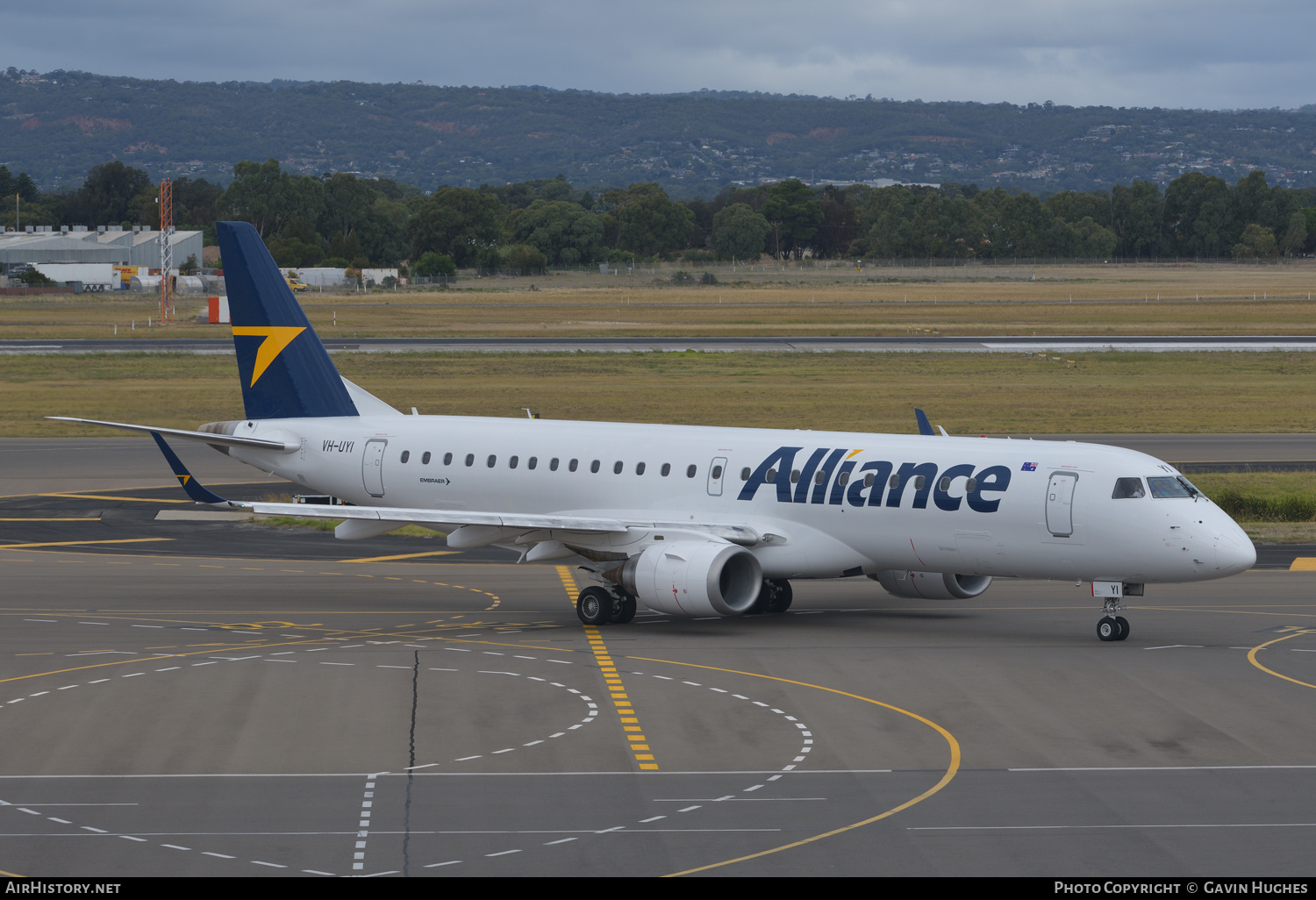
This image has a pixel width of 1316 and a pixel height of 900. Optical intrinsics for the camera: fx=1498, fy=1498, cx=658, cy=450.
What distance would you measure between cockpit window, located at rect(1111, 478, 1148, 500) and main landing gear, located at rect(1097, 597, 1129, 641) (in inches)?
88.3

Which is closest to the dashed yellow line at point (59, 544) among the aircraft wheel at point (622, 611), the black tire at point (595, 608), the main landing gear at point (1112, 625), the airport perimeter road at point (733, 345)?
the black tire at point (595, 608)

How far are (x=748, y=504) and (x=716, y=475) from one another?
1.02m

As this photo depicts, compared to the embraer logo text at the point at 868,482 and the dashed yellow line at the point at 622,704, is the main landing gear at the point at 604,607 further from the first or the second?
the embraer logo text at the point at 868,482

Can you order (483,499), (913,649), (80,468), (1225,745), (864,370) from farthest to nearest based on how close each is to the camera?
1. (864,370)
2. (80,468)
3. (483,499)
4. (913,649)
5. (1225,745)

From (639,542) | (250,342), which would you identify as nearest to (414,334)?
(250,342)

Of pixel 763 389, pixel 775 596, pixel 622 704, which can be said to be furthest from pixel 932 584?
pixel 763 389

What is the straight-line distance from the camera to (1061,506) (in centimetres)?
2817

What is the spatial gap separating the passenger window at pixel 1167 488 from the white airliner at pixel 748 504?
0.11ft

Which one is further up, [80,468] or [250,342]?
[250,342]

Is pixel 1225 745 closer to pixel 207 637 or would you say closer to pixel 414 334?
pixel 207 637

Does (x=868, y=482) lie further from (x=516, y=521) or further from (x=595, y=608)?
(x=516, y=521)

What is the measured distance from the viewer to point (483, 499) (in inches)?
1362

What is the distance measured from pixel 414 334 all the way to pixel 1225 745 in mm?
103904

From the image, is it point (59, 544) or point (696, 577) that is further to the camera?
point (59, 544)
